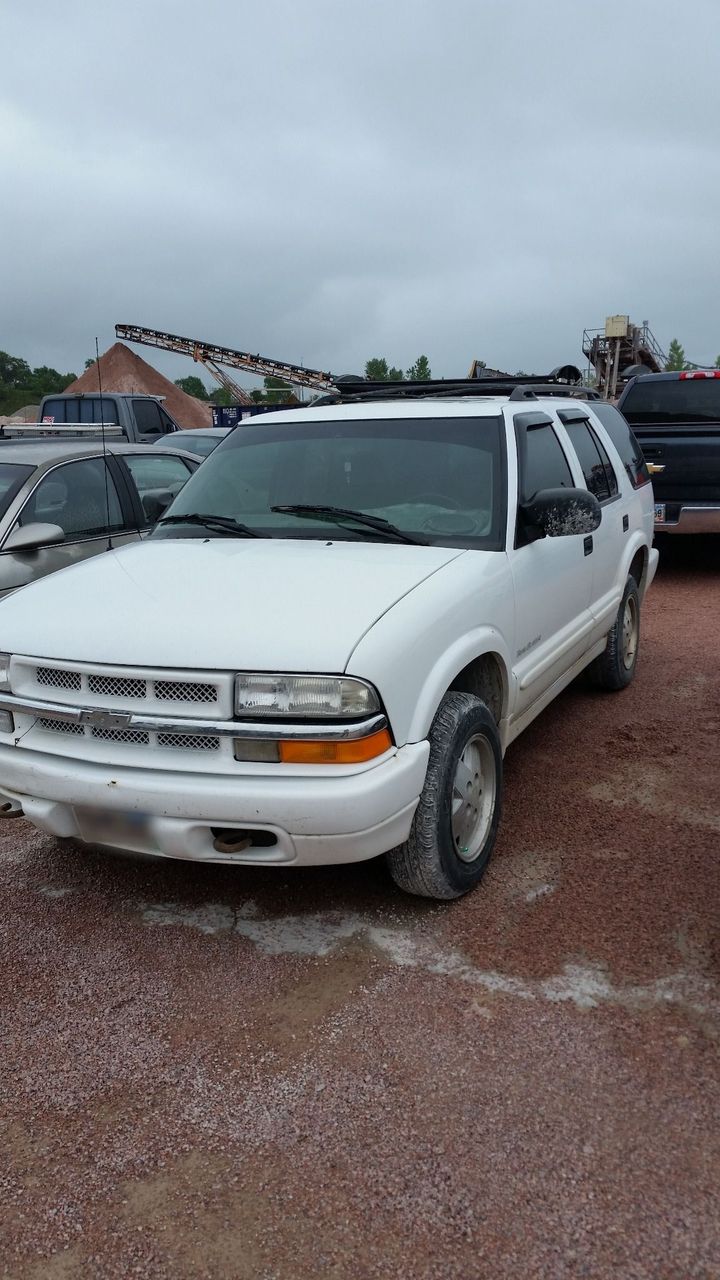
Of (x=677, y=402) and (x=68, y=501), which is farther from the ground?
(x=677, y=402)

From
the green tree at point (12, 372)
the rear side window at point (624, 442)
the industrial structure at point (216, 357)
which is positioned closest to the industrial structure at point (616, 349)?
the industrial structure at point (216, 357)

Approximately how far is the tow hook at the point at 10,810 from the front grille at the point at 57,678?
Answer: 46cm

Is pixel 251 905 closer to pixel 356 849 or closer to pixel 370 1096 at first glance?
pixel 356 849

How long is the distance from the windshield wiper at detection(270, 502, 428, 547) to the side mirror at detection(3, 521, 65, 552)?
1.61 metres

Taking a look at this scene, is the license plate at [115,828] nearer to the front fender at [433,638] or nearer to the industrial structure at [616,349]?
the front fender at [433,638]

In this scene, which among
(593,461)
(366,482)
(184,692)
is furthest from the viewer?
(593,461)

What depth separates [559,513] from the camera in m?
3.96

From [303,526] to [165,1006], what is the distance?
1.96 meters

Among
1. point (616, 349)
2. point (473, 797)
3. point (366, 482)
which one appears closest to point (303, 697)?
point (473, 797)

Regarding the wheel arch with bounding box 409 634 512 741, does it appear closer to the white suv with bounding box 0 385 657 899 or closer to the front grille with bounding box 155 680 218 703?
the white suv with bounding box 0 385 657 899

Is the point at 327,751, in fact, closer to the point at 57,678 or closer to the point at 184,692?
the point at 184,692

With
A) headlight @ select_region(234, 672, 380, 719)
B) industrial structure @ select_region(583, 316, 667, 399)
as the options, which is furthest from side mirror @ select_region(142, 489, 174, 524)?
industrial structure @ select_region(583, 316, 667, 399)

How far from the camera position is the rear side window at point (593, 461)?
204 inches

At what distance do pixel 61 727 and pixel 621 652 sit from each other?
150 inches
